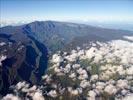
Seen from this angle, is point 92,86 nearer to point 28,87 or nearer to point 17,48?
point 28,87

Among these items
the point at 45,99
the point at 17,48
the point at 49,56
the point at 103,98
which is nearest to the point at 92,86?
the point at 103,98

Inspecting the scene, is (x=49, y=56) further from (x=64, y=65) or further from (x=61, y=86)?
(x=61, y=86)

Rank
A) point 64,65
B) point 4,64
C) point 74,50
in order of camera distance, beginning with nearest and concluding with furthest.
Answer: point 4,64
point 64,65
point 74,50

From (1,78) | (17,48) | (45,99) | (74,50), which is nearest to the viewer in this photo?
(45,99)

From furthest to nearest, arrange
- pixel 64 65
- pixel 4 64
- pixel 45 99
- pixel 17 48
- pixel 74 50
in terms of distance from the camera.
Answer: pixel 74 50 < pixel 17 48 < pixel 64 65 < pixel 4 64 < pixel 45 99

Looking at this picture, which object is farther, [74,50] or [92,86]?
[74,50]

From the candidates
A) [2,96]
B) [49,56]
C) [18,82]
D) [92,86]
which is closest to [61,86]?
[92,86]

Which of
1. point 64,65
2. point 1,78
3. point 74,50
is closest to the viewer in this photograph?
point 1,78

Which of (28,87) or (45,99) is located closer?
(45,99)
